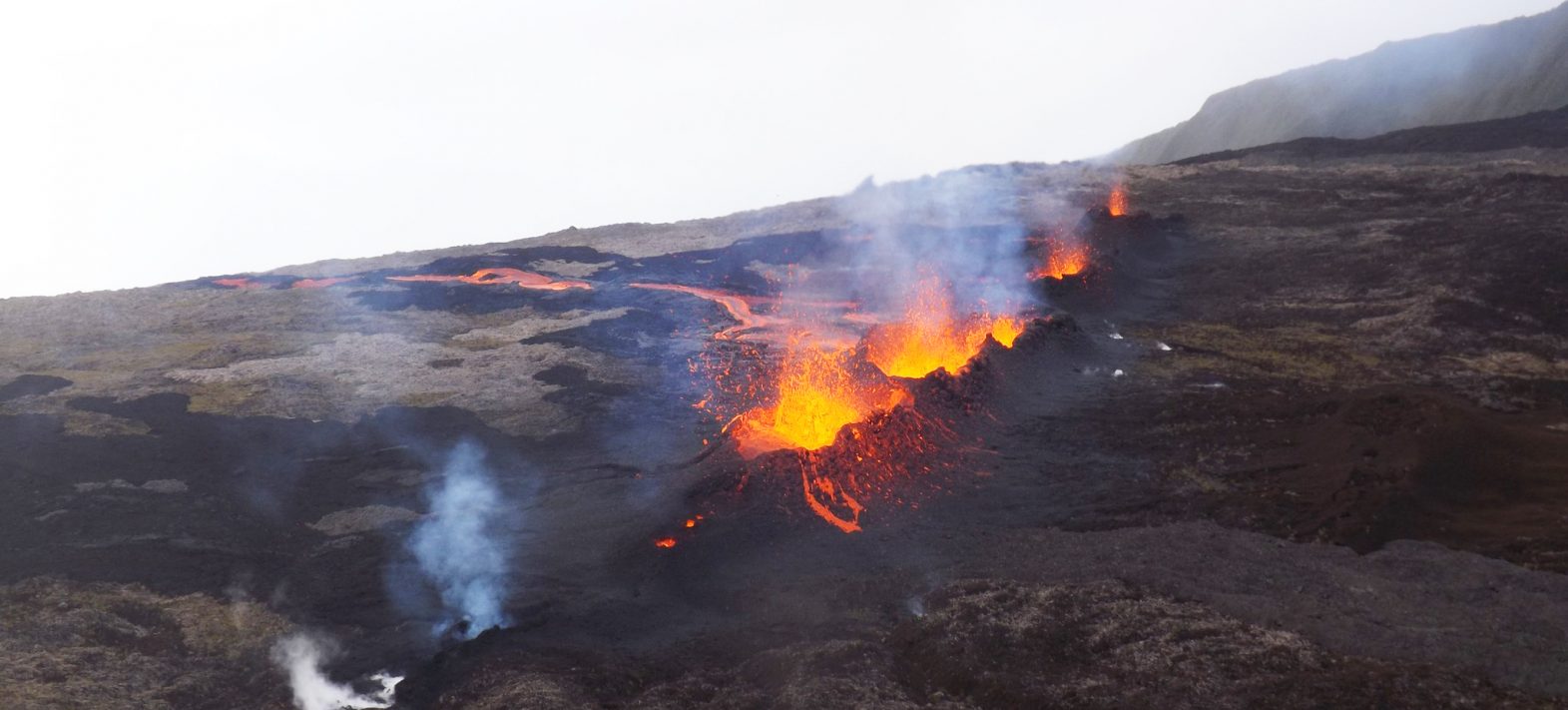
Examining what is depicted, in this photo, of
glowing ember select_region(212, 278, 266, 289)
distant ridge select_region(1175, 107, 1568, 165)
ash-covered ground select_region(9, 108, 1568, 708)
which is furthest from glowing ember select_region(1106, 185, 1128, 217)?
glowing ember select_region(212, 278, 266, 289)

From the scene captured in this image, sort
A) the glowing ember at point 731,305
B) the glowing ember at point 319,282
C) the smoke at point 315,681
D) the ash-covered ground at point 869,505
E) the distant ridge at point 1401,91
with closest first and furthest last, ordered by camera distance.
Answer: the ash-covered ground at point 869,505
the smoke at point 315,681
the glowing ember at point 731,305
the glowing ember at point 319,282
the distant ridge at point 1401,91

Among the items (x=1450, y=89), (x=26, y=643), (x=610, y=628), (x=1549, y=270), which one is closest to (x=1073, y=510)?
(x=610, y=628)

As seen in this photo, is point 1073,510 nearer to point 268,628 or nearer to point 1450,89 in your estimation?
point 268,628

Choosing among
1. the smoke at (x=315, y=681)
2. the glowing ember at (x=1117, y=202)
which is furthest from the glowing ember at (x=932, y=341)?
the glowing ember at (x=1117, y=202)

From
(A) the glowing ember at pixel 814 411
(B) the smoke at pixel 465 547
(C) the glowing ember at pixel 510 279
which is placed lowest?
(B) the smoke at pixel 465 547

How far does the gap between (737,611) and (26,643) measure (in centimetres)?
995

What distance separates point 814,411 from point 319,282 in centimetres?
2952

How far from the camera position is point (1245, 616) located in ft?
37.7

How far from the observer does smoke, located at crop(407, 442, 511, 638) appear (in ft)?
48.1

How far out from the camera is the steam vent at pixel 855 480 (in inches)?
464

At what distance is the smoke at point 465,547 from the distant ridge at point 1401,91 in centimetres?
6898

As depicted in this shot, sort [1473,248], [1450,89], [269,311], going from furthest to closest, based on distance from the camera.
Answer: [1450,89]
[269,311]
[1473,248]

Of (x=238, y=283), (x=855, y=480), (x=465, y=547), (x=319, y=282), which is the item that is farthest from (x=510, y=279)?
(x=855, y=480)

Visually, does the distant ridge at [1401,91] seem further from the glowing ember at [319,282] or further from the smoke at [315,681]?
the smoke at [315,681]
